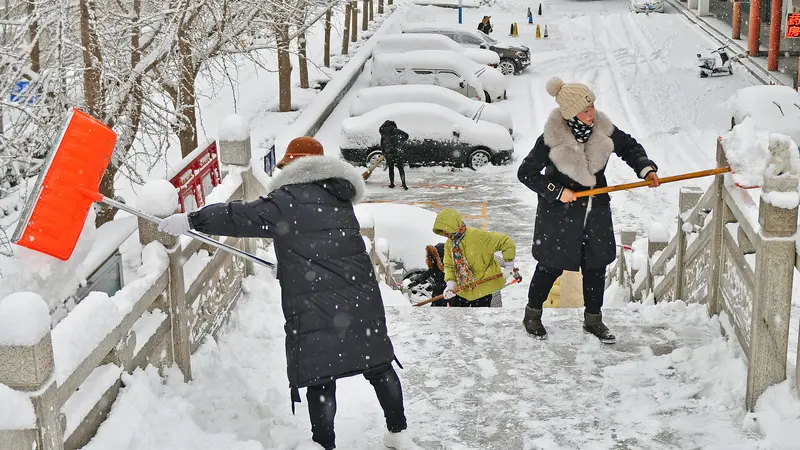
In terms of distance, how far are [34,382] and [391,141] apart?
15.7 meters

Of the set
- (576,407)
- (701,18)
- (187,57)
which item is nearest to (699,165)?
(187,57)

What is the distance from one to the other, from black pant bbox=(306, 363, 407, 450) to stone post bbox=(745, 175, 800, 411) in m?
1.97

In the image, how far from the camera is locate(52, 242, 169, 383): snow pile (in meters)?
4.24

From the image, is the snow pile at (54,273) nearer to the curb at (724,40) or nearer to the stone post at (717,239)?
the stone post at (717,239)

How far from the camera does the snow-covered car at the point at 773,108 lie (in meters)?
18.6

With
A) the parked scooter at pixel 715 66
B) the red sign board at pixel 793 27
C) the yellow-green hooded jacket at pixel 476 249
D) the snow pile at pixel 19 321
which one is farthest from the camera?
the parked scooter at pixel 715 66

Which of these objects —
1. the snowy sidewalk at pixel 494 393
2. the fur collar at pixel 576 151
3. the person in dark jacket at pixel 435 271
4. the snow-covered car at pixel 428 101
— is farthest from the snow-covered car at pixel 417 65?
the fur collar at pixel 576 151

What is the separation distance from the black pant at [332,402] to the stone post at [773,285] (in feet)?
6.45

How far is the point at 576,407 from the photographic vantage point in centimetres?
599

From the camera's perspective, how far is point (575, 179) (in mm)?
6418

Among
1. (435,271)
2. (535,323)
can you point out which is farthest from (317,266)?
(435,271)

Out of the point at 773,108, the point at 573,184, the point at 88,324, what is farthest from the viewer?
the point at 773,108

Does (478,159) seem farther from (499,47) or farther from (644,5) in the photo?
(644,5)

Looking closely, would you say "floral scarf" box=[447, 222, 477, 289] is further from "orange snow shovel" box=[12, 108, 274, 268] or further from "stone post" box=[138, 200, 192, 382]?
"orange snow shovel" box=[12, 108, 274, 268]
